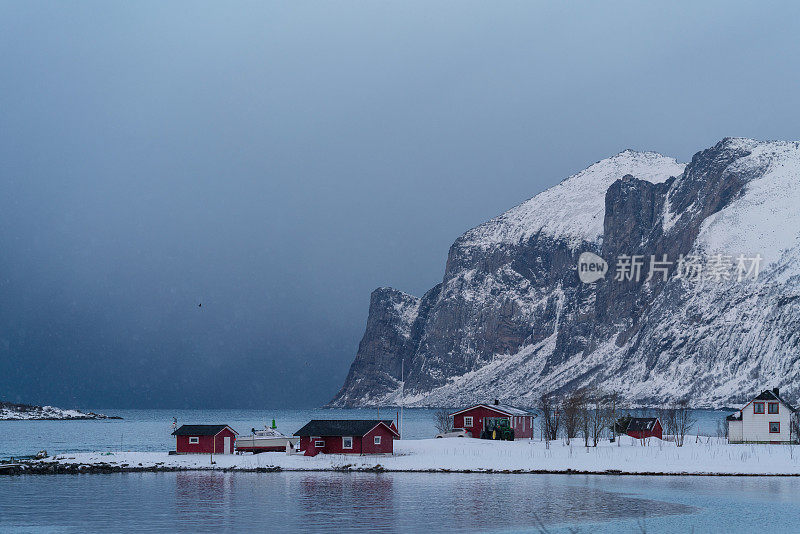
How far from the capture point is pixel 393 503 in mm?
54500

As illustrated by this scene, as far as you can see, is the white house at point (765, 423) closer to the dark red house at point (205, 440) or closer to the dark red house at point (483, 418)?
the dark red house at point (483, 418)

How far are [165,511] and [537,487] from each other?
2535cm

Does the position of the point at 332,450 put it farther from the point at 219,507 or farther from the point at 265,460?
the point at 219,507

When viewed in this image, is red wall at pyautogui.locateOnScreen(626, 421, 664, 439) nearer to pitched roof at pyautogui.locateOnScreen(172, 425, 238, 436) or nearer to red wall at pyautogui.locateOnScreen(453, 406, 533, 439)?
red wall at pyautogui.locateOnScreen(453, 406, 533, 439)

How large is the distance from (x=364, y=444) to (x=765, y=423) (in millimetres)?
45995

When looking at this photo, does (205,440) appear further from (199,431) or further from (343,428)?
(343,428)

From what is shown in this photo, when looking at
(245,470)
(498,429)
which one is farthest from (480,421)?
(245,470)

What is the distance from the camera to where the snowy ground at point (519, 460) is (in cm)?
7681

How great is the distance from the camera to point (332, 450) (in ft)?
278

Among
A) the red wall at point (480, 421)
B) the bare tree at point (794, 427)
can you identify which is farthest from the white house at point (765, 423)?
the red wall at point (480, 421)

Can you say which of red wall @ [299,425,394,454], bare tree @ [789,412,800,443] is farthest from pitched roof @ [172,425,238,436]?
bare tree @ [789,412,800,443]

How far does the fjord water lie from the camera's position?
46.2 meters

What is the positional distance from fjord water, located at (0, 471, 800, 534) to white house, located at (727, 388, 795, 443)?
31701 millimetres

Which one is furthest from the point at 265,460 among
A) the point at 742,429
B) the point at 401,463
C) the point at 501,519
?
the point at 742,429
